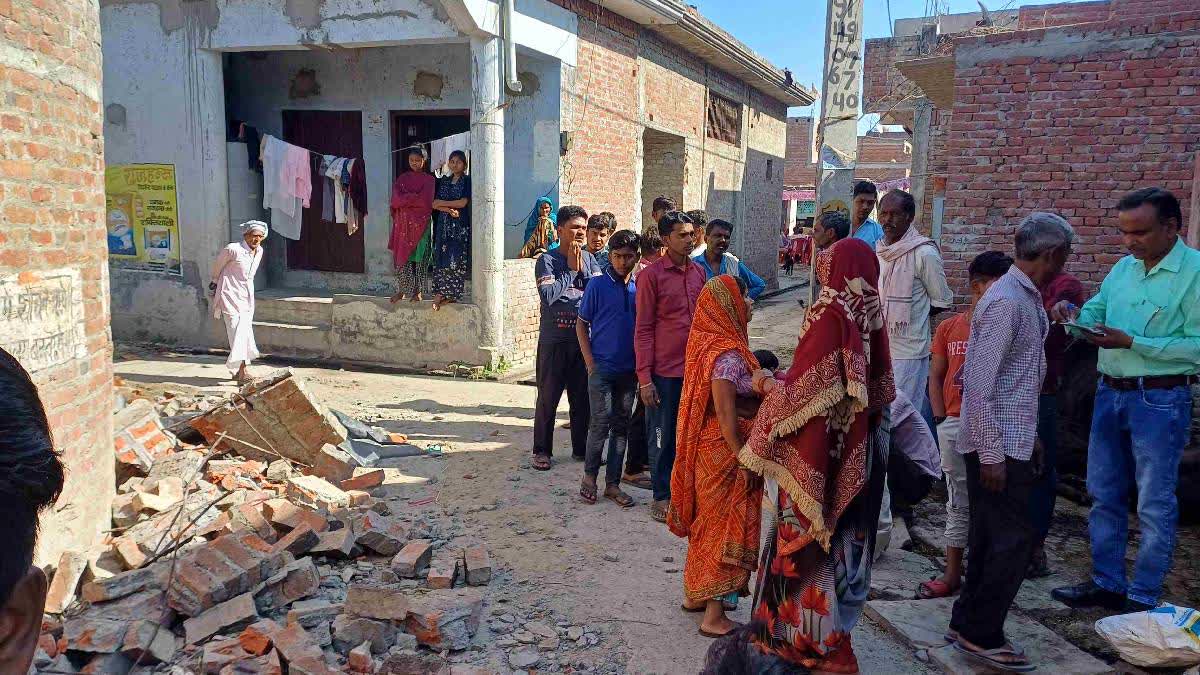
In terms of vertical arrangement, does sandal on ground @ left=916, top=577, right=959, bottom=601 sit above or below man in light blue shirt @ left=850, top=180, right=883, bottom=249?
below

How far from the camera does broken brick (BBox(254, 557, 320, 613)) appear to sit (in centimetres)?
366

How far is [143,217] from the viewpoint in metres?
10.2

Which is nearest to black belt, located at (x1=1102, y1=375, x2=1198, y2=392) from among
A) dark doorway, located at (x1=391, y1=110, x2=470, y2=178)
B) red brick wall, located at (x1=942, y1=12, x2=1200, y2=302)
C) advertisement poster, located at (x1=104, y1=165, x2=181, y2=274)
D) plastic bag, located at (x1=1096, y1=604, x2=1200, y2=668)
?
plastic bag, located at (x1=1096, y1=604, x2=1200, y2=668)

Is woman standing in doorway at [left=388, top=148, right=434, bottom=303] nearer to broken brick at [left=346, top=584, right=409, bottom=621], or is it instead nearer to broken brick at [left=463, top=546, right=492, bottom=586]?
broken brick at [left=463, top=546, right=492, bottom=586]

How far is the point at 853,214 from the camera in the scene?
5.76m

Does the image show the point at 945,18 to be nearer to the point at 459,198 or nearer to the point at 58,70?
the point at 459,198

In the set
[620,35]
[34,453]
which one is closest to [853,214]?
[34,453]

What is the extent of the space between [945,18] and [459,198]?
16.7 m

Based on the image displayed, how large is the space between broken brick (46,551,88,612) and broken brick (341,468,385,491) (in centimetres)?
170

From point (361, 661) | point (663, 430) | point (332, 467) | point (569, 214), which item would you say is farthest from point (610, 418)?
point (361, 661)

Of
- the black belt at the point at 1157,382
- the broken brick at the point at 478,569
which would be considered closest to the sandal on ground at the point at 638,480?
the broken brick at the point at 478,569

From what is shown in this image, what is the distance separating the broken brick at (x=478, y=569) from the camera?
4098mm

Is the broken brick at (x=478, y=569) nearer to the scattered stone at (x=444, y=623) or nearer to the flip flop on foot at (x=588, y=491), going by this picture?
the scattered stone at (x=444, y=623)

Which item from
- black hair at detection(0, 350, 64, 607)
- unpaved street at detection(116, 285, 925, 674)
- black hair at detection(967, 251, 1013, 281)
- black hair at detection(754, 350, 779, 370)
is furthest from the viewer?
black hair at detection(967, 251, 1013, 281)
